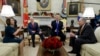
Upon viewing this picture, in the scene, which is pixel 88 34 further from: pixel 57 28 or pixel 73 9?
pixel 73 9

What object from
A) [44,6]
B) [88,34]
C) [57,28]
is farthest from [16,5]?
[88,34]

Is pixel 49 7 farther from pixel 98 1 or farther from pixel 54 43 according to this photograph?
pixel 54 43

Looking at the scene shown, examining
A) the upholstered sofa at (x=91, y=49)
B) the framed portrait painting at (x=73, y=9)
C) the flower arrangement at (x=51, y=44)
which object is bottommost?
the upholstered sofa at (x=91, y=49)

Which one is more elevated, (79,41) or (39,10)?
(39,10)

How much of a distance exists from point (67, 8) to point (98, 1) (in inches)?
73.9

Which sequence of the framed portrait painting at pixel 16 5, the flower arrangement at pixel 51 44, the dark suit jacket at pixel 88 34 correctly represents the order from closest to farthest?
the flower arrangement at pixel 51 44
the dark suit jacket at pixel 88 34
the framed portrait painting at pixel 16 5

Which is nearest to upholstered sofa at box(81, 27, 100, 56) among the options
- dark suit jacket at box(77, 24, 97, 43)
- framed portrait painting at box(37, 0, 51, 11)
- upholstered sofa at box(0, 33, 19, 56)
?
dark suit jacket at box(77, 24, 97, 43)

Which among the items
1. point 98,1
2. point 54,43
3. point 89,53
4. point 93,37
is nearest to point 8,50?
point 54,43

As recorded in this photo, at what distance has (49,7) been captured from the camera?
9.88 m

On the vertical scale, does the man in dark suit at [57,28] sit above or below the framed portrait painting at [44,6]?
below

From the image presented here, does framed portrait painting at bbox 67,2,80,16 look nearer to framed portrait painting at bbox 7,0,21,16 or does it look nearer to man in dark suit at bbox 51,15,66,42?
man in dark suit at bbox 51,15,66,42

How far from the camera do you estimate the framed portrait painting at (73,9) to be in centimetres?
983

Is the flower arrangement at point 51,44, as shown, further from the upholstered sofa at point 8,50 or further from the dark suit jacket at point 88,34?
the dark suit jacket at point 88,34

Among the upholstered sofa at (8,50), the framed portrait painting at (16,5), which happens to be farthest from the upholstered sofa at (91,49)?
the framed portrait painting at (16,5)
